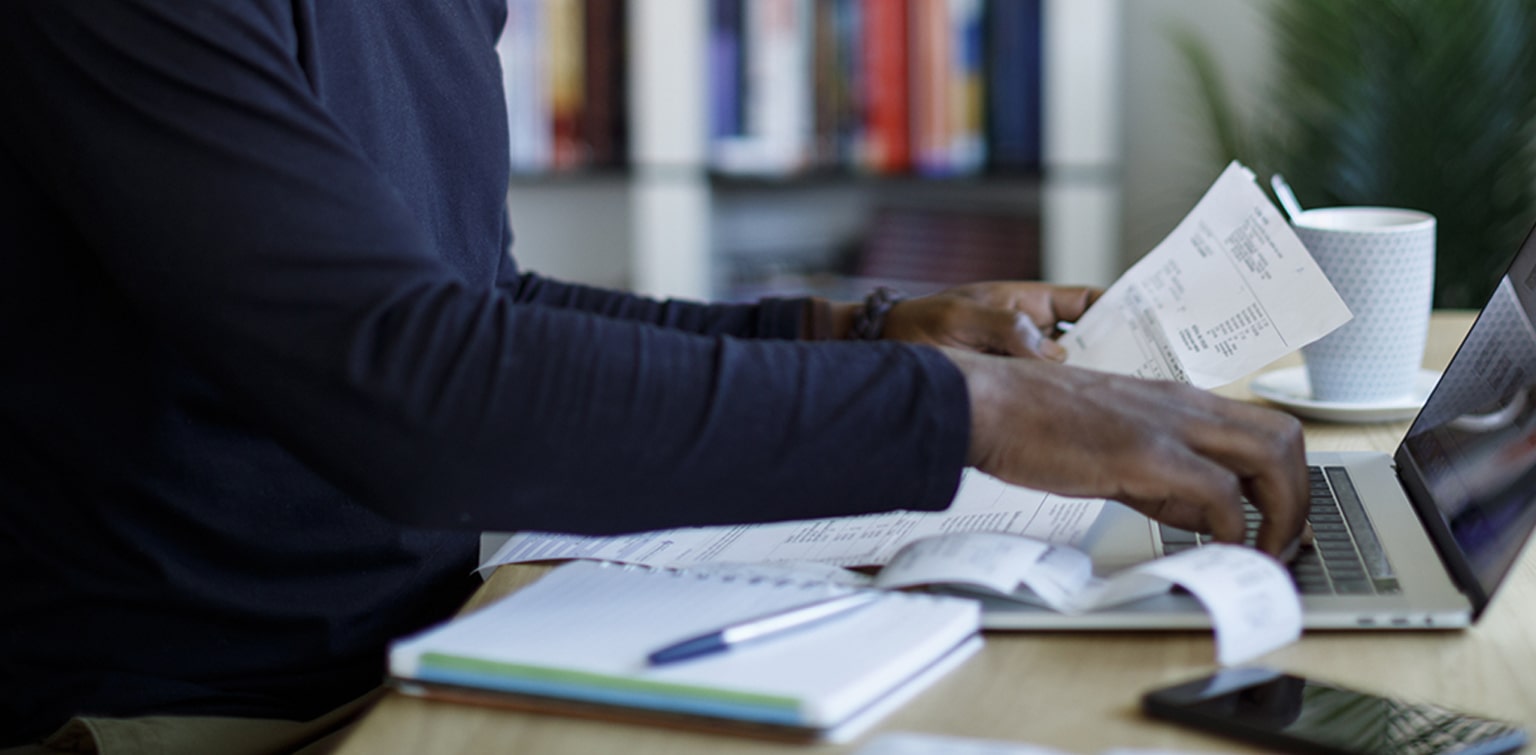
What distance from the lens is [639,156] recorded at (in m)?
2.43

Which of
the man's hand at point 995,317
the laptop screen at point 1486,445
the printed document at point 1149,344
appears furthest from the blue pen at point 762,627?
the man's hand at point 995,317

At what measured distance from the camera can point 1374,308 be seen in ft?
3.51

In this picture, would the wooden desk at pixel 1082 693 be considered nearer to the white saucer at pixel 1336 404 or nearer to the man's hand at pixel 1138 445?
the man's hand at pixel 1138 445

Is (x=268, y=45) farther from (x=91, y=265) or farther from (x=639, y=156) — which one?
(x=639, y=156)

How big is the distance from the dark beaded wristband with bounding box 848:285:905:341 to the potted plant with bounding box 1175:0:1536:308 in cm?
121

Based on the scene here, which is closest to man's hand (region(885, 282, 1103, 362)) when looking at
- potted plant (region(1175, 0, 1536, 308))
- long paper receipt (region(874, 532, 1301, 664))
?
long paper receipt (region(874, 532, 1301, 664))

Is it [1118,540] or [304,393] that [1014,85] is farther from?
[304,393]

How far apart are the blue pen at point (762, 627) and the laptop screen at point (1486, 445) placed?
0.89 feet

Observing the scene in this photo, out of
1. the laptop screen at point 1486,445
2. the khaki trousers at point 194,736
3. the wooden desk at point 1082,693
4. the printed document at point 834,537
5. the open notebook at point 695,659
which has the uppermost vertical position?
the laptop screen at point 1486,445

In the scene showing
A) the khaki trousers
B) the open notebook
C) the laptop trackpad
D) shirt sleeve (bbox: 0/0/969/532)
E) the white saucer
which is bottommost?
the khaki trousers

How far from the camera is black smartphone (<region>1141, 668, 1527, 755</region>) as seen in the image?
527 mm

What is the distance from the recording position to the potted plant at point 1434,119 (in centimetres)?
199

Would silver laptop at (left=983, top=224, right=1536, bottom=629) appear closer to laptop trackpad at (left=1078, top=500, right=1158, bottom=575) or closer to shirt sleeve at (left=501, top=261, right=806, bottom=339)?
laptop trackpad at (left=1078, top=500, right=1158, bottom=575)

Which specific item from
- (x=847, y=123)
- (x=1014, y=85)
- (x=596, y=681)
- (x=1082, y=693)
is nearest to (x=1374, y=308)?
(x=1082, y=693)
